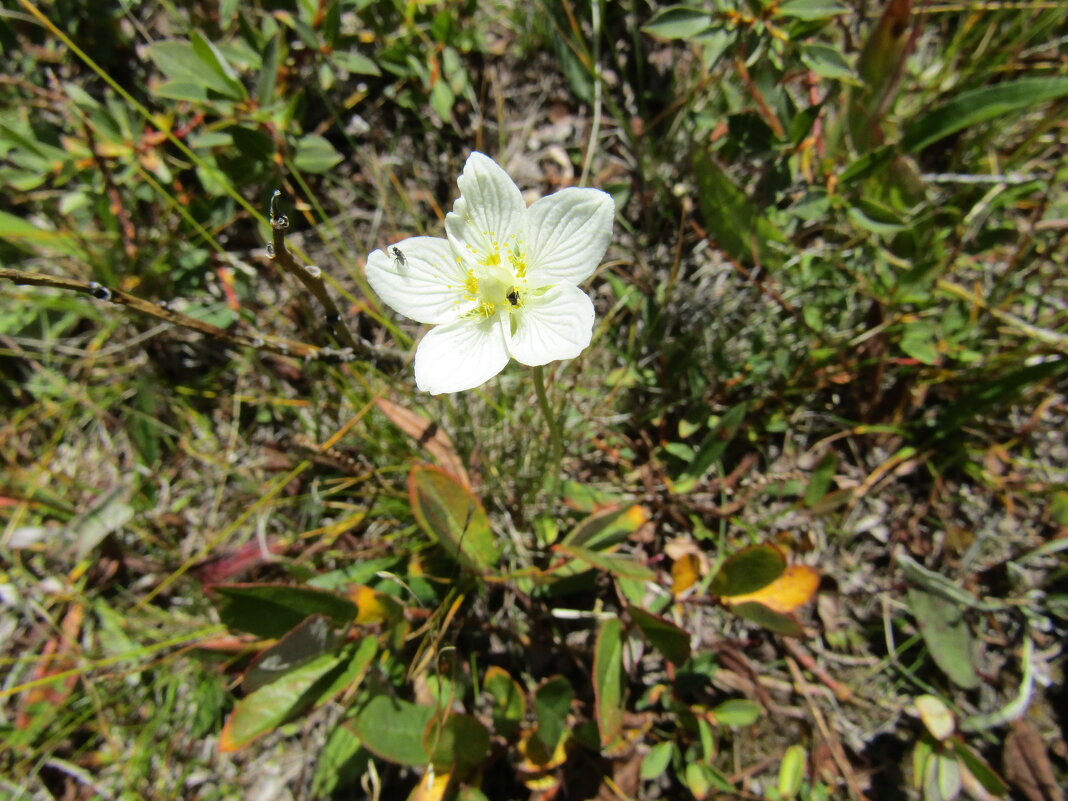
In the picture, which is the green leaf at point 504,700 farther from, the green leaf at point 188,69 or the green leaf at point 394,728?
the green leaf at point 188,69

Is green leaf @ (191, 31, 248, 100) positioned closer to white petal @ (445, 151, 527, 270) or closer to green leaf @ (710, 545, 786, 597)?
white petal @ (445, 151, 527, 270)

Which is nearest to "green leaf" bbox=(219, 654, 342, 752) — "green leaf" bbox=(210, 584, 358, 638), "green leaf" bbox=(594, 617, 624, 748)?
"green leaf" bbox=(210, 584, 358, 638)

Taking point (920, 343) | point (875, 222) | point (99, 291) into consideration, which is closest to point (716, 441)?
point (920, 343)

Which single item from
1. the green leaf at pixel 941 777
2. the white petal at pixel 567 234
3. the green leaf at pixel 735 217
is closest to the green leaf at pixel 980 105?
the green leaf at pixel 735 217

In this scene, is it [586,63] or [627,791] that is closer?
[627,791]

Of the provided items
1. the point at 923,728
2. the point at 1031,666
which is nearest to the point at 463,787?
the point at 923,728

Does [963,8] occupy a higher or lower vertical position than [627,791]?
higher

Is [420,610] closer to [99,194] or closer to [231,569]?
[231,569]
